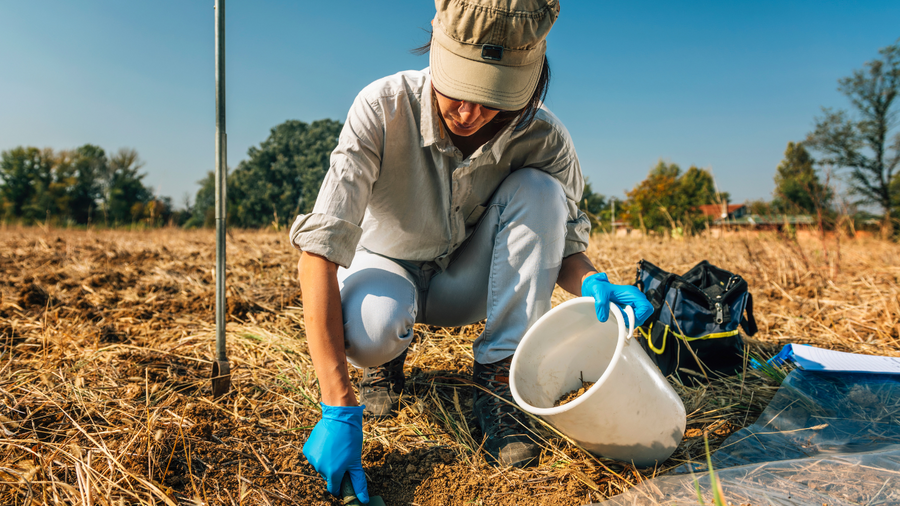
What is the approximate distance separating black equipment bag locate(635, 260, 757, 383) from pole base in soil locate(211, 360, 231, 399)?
145 cm

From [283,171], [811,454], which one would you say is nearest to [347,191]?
[811,454]

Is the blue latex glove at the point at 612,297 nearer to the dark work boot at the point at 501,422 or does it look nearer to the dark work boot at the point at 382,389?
the dark work boot at the point at 501,422

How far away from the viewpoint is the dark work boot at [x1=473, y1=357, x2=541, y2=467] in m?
1.17

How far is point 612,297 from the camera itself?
1213 mm

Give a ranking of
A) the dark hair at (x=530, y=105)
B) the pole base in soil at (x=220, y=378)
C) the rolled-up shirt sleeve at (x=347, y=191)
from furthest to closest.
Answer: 1. the pole base in soil at (x=220, y=378)
2. the dark hair at (x=530, y=105)
3. the rolled-up shirt sleeve at (x=347, y=191)

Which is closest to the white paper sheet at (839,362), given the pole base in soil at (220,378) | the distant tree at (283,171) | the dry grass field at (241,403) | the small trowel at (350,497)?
the dry grass field at (241,403)

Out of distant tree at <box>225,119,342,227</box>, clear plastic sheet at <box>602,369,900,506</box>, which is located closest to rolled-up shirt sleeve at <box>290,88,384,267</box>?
clear plastic sheet at <box>602,369,900,506</box>

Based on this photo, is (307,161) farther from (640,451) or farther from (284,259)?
(640,451)

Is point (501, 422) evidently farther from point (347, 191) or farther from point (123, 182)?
point (123, 182)

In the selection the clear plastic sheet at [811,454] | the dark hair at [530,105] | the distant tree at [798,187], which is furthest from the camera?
the distant tree at [798,187]

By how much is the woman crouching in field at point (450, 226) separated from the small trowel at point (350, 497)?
0.02 meters

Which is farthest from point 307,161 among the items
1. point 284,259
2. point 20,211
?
point 284,259

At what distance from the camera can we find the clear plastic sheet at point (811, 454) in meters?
0.85

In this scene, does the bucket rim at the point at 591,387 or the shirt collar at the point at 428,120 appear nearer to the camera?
the bucket rim at the point at 591,387
